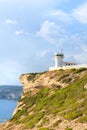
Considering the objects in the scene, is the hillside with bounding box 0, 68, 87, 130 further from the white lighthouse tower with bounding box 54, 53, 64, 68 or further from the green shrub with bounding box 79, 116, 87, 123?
the white lighthouse tower with bounding box 54, 53, 64, 68

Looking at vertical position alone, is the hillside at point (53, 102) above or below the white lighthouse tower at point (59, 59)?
below

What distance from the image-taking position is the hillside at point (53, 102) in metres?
66.4

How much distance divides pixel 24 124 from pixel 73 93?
10160 mm

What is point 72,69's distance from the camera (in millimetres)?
91500

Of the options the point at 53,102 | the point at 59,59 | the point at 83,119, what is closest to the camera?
the point at 83,119

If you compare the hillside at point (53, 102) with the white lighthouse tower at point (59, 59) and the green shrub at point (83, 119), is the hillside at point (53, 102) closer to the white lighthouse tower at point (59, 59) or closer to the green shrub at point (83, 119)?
the green shrub at point (83, 119)

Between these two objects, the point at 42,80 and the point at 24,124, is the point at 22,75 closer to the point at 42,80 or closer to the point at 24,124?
the point at 42,80

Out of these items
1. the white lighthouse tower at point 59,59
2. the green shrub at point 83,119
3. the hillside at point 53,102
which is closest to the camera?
the green shrub at point 83,119

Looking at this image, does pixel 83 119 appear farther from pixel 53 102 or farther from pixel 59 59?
pixel 59 59

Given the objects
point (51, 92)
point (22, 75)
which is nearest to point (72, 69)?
point (51, 92)

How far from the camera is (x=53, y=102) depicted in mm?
81125

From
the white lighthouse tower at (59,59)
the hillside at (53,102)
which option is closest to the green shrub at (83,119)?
the hillside at (53,102)

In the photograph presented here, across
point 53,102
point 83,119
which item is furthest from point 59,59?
point 83,119

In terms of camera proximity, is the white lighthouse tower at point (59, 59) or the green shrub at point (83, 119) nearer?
the green shrub at point (83, 119)
